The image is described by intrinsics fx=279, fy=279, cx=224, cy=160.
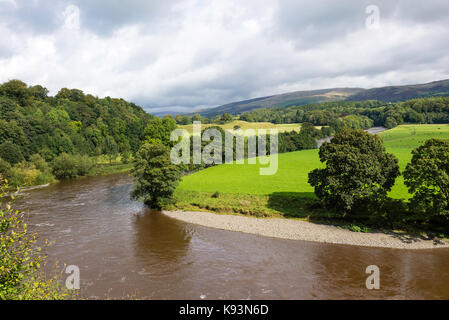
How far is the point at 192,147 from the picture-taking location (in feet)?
252

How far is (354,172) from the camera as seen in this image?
29.5 meters

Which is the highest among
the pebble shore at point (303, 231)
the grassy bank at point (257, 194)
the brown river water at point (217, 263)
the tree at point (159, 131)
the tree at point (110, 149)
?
the tree at point (159, 131)

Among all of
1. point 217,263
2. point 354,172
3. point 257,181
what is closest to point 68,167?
point 257,181

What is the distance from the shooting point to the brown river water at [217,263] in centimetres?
2045

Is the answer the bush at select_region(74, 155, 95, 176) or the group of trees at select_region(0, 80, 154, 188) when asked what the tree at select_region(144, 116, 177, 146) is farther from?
the bush at select_region(74, 155, 95, 176)

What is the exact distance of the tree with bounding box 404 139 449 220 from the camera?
83.8 feet

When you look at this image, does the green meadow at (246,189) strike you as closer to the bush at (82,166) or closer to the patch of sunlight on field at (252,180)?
the patch of sunlight on field at (252,180)

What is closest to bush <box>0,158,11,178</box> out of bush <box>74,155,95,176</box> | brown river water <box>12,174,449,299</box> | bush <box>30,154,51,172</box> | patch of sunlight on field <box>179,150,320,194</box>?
bush <box>30,154,51,172</box>

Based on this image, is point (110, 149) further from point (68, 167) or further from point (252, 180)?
point (252, 180)

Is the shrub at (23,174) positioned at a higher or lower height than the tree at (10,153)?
lower

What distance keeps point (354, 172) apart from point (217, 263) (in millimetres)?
17025

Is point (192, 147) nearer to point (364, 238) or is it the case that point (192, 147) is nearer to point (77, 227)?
point (77, 227)

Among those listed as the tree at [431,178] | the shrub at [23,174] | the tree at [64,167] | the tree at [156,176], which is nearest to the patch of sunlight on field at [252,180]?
the tree at [156,176]
